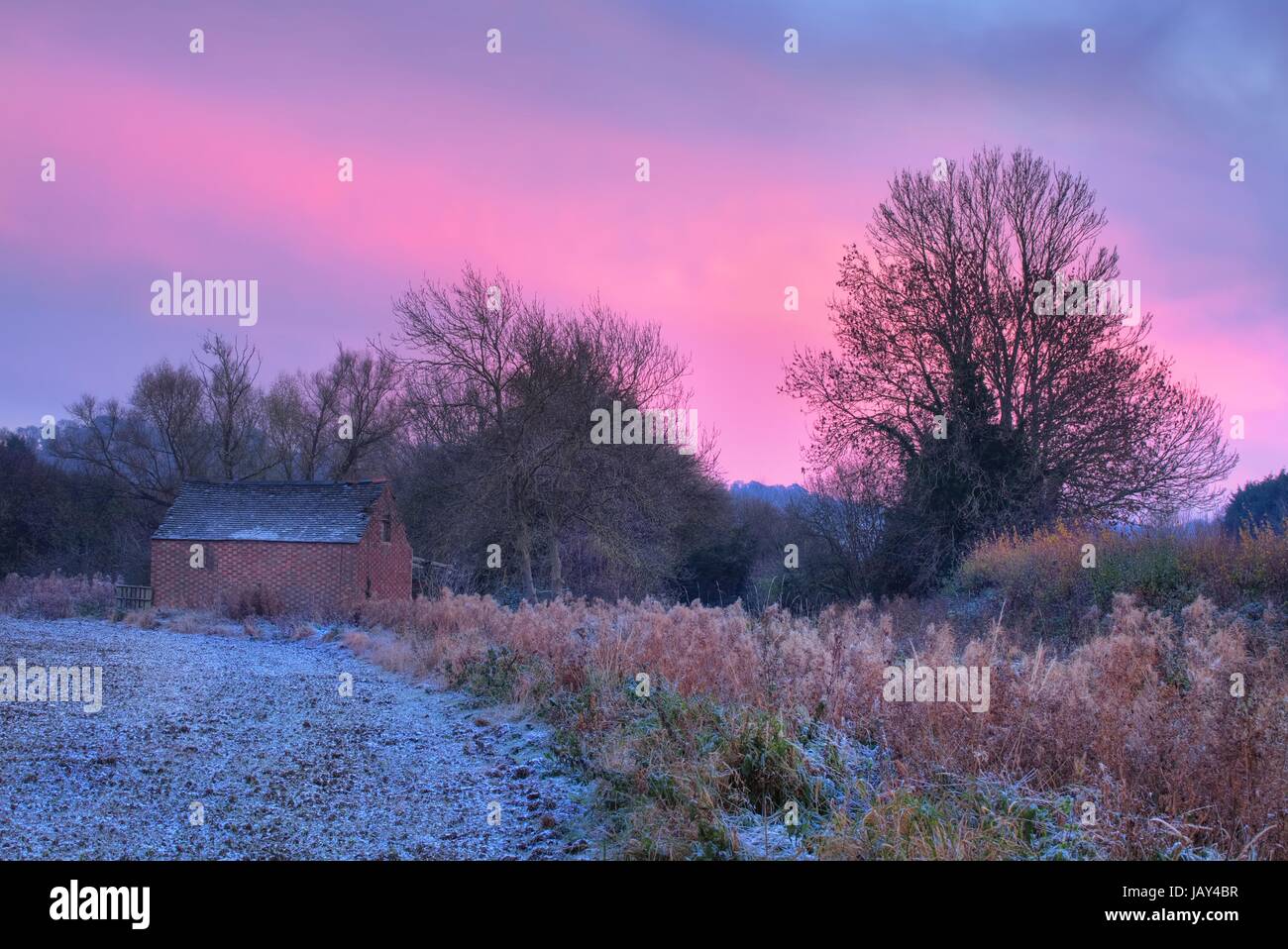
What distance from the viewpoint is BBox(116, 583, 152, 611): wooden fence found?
29516mm

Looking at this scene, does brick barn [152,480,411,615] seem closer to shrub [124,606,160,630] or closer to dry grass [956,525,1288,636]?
shrub [124,606,160,630]

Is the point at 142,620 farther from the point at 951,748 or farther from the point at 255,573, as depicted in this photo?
the point at 951,748

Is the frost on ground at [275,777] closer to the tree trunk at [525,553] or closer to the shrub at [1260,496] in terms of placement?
the tree trunk at [525,553]

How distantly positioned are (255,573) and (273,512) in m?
2.65

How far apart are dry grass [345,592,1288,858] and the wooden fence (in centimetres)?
2625

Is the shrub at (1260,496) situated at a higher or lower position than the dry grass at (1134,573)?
higher

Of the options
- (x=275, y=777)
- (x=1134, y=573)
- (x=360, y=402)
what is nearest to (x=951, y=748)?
(x=275, y=777)

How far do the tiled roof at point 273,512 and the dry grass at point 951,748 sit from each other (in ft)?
→ 79.5

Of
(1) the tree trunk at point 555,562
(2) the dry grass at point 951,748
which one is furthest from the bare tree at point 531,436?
(2) the dry grass at point 951,748

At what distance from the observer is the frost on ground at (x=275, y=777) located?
5527 mm

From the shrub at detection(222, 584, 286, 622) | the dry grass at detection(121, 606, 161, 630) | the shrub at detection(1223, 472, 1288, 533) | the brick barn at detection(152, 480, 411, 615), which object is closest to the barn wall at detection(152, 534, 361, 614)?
the brick barn at detection(152, 480, 411, 615)

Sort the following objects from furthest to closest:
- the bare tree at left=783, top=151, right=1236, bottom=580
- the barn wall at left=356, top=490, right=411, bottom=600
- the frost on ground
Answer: the barn wall at left=356, top=490, right=411, bottom=600 → the bare tree at left=783, top=151, right=1236, bottom=580 → the frost on ground
